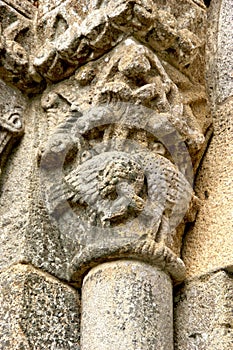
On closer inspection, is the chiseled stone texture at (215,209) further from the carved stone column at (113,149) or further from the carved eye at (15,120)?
the carved eye at (15,120)

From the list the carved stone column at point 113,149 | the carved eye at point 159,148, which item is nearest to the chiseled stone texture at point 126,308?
the carved stone column at point 113,149

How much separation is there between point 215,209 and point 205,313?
12.9 inches

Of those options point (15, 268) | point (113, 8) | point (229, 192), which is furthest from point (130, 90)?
point (15, 268)

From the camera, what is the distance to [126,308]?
203cm

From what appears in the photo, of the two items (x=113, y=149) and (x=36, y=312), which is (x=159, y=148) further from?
(x=36, y=312)

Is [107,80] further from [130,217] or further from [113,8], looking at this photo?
[130,217]

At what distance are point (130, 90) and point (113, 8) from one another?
0.25 metres

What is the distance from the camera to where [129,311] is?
2029mm

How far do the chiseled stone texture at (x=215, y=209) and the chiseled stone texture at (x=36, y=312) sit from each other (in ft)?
1.20

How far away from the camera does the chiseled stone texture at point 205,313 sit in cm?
211

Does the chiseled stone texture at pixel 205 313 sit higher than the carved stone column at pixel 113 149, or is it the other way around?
the carved stone column at pixel 113 149

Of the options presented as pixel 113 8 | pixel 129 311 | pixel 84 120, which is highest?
pixel 113 8

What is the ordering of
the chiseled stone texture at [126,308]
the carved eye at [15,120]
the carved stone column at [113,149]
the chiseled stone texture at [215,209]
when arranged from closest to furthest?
1. the chiseled stone texture at [126,308]
2. the carved stone column at [113,149]
3. the chiseled stone texture at [215,209]
4. the carved eye at [15,120]

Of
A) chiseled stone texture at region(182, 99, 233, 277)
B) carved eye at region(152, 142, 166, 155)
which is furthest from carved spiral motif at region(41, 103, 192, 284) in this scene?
chiseled stone texture at region(182, 99, 233, 277)
